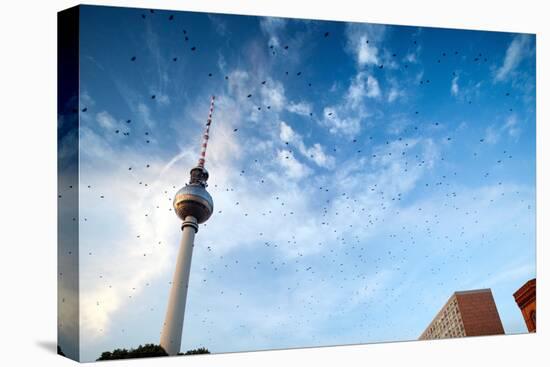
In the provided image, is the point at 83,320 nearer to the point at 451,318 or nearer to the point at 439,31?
the point at 439,31

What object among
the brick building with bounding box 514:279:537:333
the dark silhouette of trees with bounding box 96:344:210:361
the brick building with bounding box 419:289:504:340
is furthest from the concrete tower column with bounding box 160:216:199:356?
the brick building with bounding box 419:289:504:340

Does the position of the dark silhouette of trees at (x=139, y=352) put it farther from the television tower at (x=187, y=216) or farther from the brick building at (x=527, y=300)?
the brick building at (x=527, y=300)

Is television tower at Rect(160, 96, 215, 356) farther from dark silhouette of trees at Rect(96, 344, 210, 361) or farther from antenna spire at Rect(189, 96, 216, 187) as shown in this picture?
dark silhouette of trees at Rect(96, 344, 210, 361)

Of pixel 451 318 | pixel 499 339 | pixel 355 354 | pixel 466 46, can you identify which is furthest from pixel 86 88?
pixel 451 318

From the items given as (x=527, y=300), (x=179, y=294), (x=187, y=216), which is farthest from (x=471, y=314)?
(x=179, y=294)

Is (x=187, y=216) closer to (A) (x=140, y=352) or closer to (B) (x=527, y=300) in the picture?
(A) (x=140, y=352)

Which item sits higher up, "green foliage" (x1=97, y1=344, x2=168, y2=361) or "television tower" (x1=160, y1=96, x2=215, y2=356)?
"television tower" (x1=160, y1=96, x2=215, y2=356)

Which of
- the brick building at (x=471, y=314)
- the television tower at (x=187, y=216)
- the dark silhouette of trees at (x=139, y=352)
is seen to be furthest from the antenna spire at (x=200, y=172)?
the brick building at (x=471, y=314)
